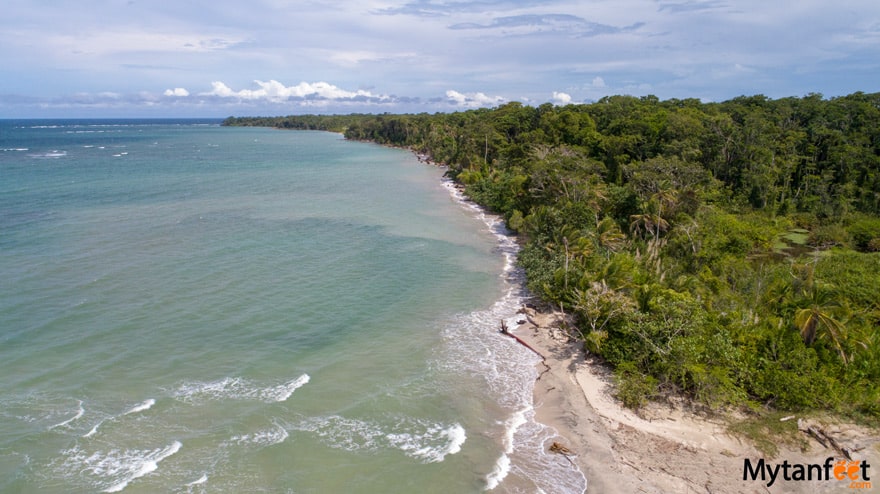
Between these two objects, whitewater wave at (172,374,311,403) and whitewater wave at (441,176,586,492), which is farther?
whitewater wave at (172,374,311,403)

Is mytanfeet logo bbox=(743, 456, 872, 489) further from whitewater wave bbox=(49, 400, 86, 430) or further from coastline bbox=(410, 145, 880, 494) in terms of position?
whitewater wave bbox=(49, 400, 86, 430)

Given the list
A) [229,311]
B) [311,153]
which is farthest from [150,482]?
[311,153]

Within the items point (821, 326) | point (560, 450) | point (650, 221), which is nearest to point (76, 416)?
point (560, 450)

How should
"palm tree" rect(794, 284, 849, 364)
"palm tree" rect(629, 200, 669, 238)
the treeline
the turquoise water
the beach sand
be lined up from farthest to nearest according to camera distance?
"palm tree" rect(629, 200, 669, 238) < the treeline < "palm tree" rect(794, 284, 849, 364) < the turquoise water < the beach sand

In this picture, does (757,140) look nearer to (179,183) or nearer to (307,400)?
(307,400)

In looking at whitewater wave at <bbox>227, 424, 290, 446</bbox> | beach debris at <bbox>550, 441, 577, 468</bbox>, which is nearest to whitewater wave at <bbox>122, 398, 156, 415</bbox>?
whitewater wave at <bbox>227, 424, 290, 446</bbox>

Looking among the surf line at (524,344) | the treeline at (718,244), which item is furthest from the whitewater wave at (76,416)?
the treeline at (718,244)
